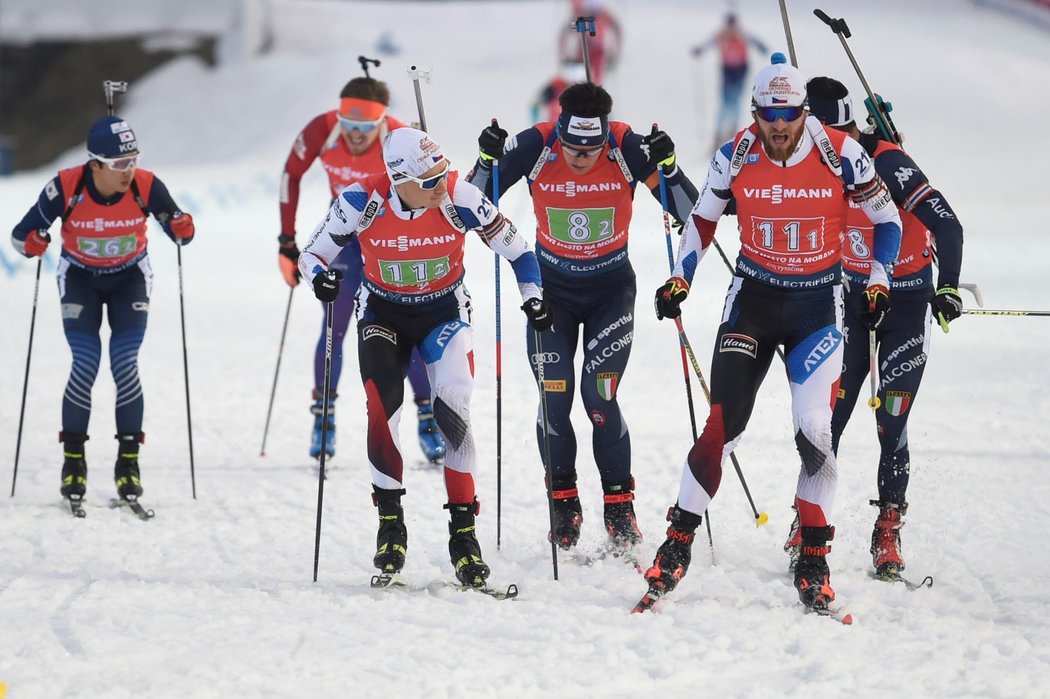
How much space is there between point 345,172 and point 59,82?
23.5m

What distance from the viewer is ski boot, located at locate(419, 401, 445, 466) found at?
8102mm

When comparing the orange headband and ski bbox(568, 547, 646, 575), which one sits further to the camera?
the orange headband

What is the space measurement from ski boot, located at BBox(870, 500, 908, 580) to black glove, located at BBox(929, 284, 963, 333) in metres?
1.06

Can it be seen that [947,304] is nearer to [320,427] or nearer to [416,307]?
[416,307]

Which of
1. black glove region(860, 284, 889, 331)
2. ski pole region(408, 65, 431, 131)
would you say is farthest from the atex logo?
black glove region(860, 284, 889, 331)

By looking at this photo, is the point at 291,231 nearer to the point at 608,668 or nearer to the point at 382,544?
the point at 382,544

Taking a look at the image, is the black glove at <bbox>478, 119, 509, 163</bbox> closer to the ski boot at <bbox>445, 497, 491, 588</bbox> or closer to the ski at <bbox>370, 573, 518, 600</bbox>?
the ski boot at <bbox>445, 497, 491, 588</bbox>

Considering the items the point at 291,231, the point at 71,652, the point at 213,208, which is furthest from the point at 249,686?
the point at 213,208

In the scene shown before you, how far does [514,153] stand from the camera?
20.8 feet

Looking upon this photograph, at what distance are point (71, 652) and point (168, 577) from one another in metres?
1.12

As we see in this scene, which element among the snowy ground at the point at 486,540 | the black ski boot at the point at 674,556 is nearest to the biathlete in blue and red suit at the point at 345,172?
the snowy ground at the point at 486,540

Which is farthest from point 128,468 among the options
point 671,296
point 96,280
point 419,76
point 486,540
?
point 671,296

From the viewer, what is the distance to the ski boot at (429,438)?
8102 mm

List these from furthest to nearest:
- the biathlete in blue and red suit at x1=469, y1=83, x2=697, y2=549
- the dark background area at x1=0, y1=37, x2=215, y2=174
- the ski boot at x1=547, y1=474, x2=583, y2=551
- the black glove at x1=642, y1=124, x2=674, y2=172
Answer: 1. the dark background area at x1=0, y1=37, x2=215, y2=174
2. the ski boot at x1=547, y1=474, x2=583, y2=551
3. the biathlete in blue and red suit at x1=469, y1=83, x2=697, y2=549
4. the black glove at x1=642, y1=124, x2=674, y2=172
